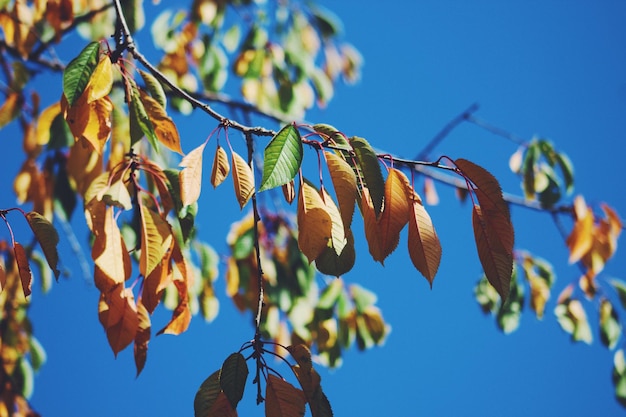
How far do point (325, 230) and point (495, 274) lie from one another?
277 millimetres

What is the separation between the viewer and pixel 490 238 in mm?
1062

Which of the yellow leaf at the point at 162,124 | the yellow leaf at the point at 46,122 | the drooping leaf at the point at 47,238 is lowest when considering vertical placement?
the drooping leaf at the point at 47,238

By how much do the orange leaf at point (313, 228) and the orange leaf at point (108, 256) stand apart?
0.37m

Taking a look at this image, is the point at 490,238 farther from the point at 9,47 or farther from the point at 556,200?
the point at 9,47

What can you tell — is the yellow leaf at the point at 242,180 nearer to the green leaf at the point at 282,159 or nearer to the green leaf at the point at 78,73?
the green leaf at the point at 282,159

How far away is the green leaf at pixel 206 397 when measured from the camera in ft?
3.52

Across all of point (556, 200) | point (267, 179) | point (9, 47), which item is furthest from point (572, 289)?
point (9, 47)

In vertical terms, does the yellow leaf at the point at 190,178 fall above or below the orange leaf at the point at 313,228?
above

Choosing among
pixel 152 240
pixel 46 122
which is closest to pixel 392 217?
pixel 152 240

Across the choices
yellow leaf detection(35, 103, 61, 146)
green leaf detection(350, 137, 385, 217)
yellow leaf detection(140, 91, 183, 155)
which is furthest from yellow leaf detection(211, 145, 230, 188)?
yellow leaf detection(35, 103, 61, 146)

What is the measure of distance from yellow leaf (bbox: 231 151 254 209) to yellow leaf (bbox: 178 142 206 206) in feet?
0.24

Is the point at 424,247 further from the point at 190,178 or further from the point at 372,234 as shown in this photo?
the point at 190,178

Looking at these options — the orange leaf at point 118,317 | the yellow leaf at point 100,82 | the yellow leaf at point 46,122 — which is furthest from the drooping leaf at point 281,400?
the yellow leaf at point 46,122

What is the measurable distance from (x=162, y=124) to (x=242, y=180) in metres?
0.28
